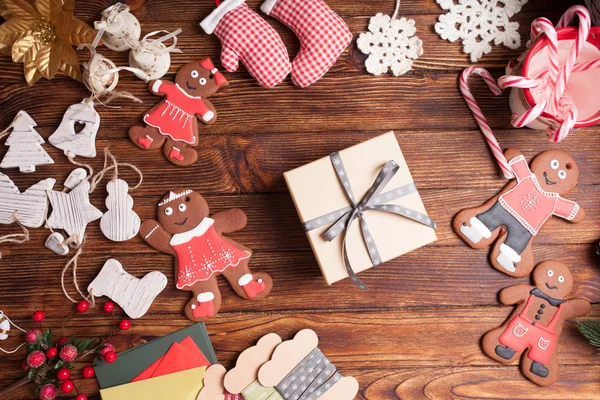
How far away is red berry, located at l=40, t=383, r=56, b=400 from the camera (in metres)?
1.33

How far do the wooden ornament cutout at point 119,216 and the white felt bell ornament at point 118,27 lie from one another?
38 centimetres

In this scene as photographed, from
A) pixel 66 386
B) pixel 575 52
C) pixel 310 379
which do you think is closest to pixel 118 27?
pixel 66 386

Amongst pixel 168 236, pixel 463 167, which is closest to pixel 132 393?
pixel 168 236

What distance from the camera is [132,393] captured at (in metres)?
1.38

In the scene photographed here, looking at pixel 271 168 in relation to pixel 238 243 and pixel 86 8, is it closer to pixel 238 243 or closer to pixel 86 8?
pixel 238 243

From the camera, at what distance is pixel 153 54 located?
4.62 ft

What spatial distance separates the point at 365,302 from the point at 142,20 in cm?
102

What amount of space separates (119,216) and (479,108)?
3.46 feet

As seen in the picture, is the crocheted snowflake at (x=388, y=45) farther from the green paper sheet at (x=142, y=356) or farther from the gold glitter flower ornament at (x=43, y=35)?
the green paper sheet at (x=142, y=356)

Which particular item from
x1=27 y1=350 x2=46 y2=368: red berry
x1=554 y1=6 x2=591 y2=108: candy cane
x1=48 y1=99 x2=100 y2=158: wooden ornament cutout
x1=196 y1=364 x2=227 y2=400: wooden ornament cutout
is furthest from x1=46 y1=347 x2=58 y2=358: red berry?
x1=554 y1=6 x2=591 y2=108: candy cane

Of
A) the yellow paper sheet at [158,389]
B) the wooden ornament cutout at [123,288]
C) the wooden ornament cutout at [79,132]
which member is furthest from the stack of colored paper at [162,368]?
the wooden ornament cutout at [79,132]

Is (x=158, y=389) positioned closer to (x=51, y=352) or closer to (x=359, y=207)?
(x=51, y=352)

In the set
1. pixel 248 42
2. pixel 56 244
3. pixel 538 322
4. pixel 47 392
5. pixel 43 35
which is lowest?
pixel 47 392

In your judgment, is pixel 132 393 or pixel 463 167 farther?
pixel 463 167
